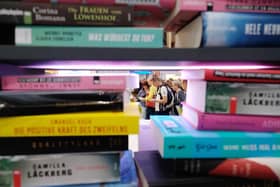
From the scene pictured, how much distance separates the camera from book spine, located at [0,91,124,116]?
54 cm

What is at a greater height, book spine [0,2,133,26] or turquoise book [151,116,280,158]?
book spine [0,2,133,26]

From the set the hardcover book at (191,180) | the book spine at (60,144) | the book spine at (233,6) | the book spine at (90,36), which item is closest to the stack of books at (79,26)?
the book spine at (90,36)

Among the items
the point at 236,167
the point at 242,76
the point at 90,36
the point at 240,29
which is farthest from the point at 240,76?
the point at 90,36

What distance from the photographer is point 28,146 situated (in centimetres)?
56

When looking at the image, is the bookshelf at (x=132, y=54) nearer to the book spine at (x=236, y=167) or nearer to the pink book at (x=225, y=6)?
the pink book at (x=225, y=6)

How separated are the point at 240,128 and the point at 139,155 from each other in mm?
344

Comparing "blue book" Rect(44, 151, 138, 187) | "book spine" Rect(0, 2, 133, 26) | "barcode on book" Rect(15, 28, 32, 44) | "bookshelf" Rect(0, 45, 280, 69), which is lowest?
"blue book" Rect(44, 151, 138, 187)

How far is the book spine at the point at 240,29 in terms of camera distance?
0.54 meters

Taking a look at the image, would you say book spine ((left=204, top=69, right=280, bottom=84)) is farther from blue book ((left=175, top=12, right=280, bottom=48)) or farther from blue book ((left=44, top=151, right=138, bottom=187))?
blue book ((left=44, top=151, right=138, bottom=187))

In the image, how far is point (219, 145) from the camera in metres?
0.56

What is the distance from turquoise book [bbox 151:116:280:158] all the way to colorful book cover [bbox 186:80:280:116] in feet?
0.20

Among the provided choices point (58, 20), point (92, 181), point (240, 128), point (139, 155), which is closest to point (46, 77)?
point (58, 20)

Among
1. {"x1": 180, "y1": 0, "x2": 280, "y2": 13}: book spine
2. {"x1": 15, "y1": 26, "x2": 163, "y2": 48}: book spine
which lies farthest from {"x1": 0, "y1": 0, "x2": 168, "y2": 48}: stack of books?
{"x1": 180, "y1": 0, "x2": 280, "y2": 13}: book spine

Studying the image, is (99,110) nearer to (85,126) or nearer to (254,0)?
(85,126)
